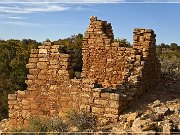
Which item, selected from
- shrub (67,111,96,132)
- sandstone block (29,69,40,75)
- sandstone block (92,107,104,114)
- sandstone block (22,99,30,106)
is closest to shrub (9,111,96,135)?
shrub (67,111,96,132)

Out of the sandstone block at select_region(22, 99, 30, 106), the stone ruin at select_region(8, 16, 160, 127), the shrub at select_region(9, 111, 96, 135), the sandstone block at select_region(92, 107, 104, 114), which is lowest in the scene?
the shrub at select_region(9, 111, 96, 135)

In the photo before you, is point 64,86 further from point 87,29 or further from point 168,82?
point 168,82

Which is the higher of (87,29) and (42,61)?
(87,29)

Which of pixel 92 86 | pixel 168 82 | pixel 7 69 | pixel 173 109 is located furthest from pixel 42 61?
pixel 7 69

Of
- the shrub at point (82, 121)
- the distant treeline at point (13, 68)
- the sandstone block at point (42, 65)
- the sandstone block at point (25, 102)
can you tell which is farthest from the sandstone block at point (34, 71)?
the distant treeline at point (13, 68)

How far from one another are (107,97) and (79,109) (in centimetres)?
88

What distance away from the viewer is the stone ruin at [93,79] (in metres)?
11.3

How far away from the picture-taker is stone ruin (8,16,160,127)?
446 inches

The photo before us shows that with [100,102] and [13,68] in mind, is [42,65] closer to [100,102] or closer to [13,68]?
[100,102]

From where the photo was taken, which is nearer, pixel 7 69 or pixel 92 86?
pixel 92 86

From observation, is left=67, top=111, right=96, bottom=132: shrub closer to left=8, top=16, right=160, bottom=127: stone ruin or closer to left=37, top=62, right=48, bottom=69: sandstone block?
→ left=8, top=16, right=160, bottom=127: stone ruin

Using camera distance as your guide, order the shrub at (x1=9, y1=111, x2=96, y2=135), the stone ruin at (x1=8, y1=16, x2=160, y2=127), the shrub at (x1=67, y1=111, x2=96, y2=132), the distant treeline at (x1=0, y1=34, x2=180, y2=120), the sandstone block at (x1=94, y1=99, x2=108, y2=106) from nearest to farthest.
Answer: the shrub at (x1=9, y1=111, x2=96, y2=135), the shrub at (x1=67, y1=111, x2=96, y2=132), the sandstone block at (x1=94, y1=99, x2=108, y2=106), the stone ruin at (x1=8, y1=16, x2=160, y2=127), the distant treeline at (x1=0, y1=34, x2=180, y2=120)

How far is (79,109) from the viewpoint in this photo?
11414mm

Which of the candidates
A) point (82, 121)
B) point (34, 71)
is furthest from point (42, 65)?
point (82, 121)
